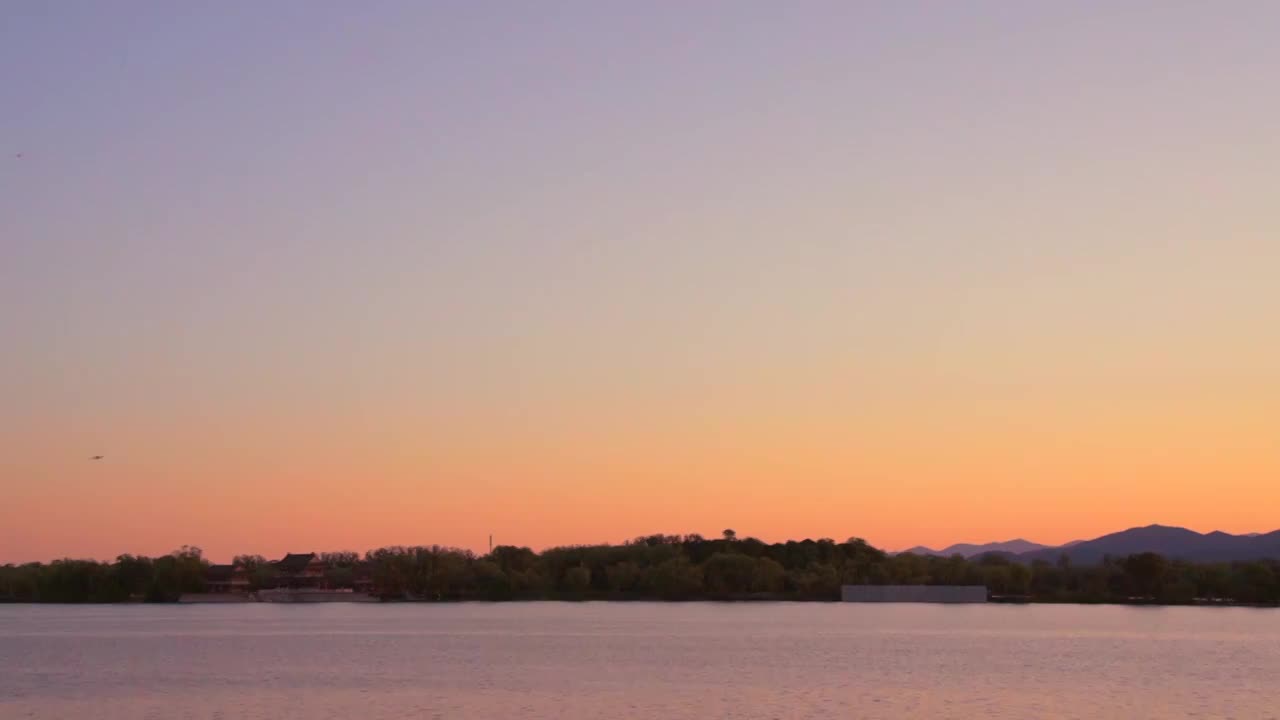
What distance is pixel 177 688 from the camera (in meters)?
60.3

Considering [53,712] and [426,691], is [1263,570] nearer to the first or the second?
[426,691]

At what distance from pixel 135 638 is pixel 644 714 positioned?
68.3 metres

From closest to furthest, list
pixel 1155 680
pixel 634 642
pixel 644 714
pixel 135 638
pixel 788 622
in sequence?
pixel 644 714
pixel 1155 680
pixel 634 642
pixel 135 638
pixel 788 622

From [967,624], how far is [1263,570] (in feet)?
223

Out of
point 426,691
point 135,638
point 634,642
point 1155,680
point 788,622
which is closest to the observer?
point 426,691

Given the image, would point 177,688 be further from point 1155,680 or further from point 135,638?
point 135,638

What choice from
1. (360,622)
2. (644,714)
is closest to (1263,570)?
(360,622)

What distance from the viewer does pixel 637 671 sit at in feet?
232

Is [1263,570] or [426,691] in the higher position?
[1263,570]

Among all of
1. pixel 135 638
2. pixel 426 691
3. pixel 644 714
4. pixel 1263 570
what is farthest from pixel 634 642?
pixel 1263 570

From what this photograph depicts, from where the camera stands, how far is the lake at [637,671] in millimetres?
52562

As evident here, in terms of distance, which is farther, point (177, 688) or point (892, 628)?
point (892, 628)

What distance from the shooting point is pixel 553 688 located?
6050 cm

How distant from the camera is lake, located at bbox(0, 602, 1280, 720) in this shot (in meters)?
52.6
